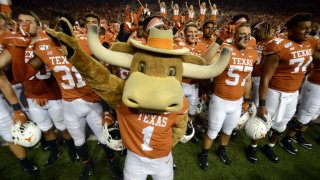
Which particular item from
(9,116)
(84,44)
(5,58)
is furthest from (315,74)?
(9,116)

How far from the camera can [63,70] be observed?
9.09 feet

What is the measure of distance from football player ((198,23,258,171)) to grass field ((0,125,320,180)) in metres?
0.27

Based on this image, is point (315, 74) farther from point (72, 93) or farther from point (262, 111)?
point (72, 93)

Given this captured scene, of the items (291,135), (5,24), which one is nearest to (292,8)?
(291,135)

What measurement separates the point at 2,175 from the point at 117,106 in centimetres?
263

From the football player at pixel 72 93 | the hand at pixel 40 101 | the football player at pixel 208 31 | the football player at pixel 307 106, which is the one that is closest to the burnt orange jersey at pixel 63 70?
the football player at pixel 72 93

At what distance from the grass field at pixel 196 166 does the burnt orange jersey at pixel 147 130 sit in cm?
155

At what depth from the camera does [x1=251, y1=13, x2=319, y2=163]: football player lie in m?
3.26

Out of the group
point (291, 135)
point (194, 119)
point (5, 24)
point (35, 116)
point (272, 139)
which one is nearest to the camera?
point (5, 24)

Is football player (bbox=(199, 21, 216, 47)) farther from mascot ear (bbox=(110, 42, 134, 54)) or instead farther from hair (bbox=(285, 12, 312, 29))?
mascot ear (bbox=(110, 42, 134, 54))

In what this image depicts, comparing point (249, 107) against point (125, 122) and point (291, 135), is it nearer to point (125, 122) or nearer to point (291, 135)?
point (291, 135)

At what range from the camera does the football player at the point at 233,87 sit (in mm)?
3164

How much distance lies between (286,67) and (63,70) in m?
3.16

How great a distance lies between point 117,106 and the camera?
201cm
